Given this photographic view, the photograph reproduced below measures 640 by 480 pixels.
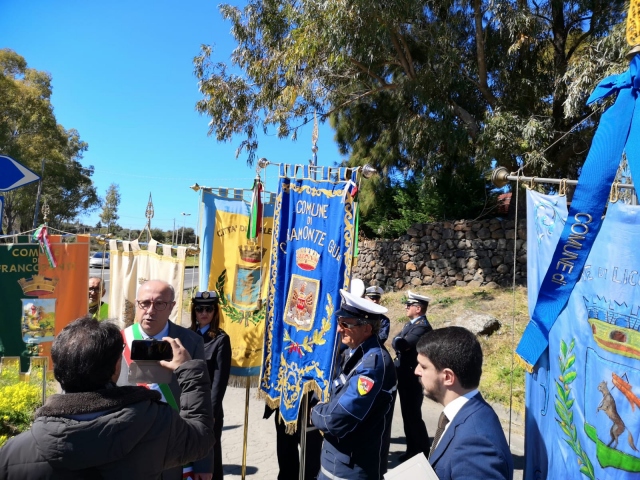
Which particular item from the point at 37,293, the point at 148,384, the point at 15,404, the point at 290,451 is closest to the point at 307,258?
the point at 290,451

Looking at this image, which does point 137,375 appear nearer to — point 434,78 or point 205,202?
point 205,202

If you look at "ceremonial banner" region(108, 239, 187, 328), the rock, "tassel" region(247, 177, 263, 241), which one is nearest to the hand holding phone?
"tassel" region(247, 177, 263, 241)

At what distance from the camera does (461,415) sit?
1738mm

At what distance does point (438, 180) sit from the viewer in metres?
13.2

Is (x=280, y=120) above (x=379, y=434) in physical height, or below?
above

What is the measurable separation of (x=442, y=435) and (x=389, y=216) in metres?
13.2

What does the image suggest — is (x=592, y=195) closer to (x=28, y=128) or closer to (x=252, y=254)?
(x=252, y=254)

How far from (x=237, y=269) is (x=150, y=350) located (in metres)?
2.68

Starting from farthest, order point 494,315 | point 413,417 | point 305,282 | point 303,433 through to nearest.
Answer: point 494,315, point 413,417, point 305,282, point 303,433

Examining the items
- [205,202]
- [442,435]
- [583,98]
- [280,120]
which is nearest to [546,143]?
[583,98]

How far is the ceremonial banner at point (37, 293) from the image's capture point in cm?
467

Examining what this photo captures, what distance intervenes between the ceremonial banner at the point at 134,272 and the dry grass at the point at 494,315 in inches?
177

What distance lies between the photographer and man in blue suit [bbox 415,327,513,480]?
162 centimetres

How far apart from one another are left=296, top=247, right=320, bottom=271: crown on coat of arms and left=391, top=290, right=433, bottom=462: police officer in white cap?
64.4 inches
